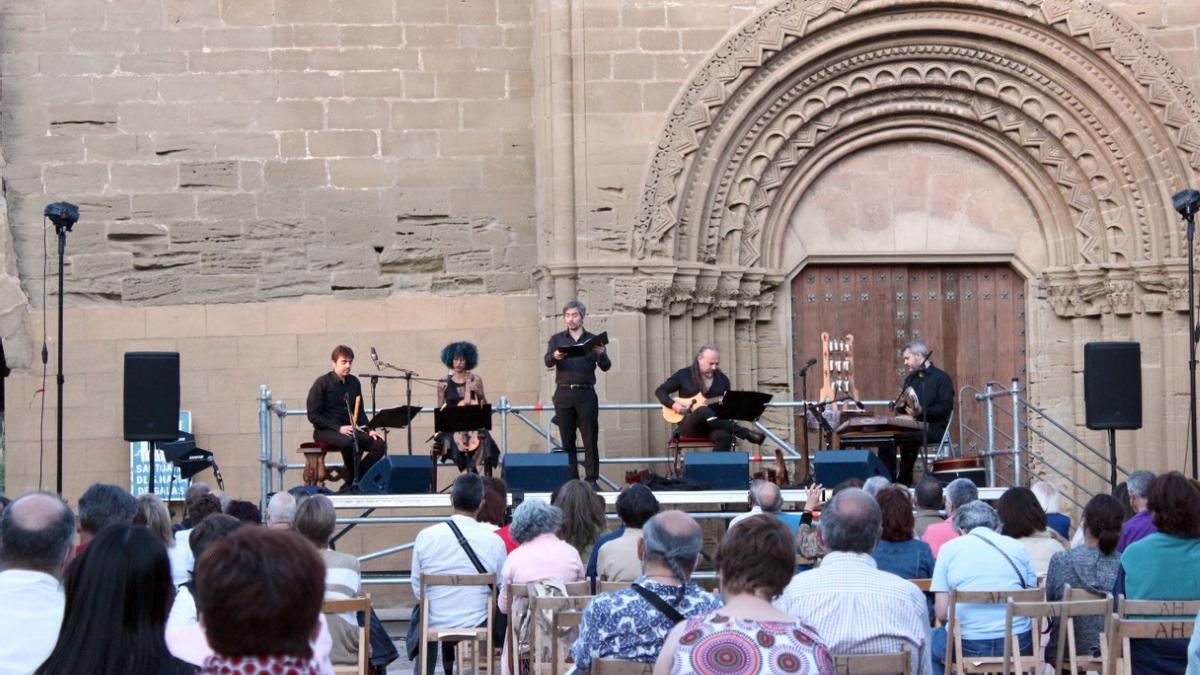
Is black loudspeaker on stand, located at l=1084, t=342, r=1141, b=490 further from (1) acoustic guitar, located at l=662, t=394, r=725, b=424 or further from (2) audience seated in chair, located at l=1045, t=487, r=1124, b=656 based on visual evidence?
(2) audience seated in chair, located at l=1045, t=487, r=1124, b=656

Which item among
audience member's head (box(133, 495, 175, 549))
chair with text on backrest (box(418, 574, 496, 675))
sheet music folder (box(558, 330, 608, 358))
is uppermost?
sheet music folder (box(558, 330, 608, 358))

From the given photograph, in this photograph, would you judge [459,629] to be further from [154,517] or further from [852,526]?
[852,526]

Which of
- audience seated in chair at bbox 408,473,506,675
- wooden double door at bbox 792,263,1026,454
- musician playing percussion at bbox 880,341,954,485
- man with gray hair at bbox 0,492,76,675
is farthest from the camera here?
wooden double door at bbox 792,263,1026,454

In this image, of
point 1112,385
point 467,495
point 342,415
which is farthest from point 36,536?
point 1112,385

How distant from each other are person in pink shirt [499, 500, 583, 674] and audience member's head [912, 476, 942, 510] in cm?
215

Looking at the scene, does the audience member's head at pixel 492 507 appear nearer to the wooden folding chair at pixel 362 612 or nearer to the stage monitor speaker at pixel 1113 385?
the wooden folding chair at pixel 362 612

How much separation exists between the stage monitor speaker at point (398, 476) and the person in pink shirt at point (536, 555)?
4369 millimetres

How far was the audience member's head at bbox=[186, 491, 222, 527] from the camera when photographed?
7.97 meters

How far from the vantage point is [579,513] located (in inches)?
315

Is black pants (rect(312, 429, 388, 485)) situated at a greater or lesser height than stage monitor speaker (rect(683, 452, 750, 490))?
greater

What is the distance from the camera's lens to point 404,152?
14.3 meters

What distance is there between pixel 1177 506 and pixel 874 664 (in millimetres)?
1806

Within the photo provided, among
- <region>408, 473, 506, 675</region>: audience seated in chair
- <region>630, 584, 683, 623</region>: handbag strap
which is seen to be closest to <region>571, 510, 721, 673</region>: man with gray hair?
<region>630, 584, 683, 623</region>: handbag strap

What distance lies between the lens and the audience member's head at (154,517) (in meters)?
6.61
